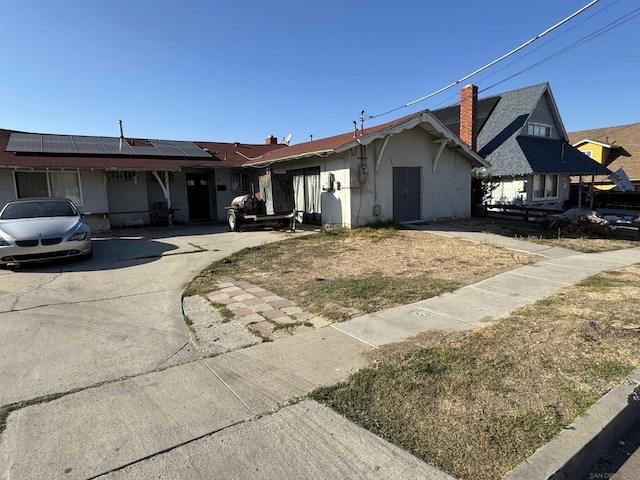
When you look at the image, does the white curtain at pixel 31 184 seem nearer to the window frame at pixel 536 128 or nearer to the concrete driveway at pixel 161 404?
the concrete driveway at pixel 161 404

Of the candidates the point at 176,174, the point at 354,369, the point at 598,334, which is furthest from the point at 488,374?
the point at 176,174

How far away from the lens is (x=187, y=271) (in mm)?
8008

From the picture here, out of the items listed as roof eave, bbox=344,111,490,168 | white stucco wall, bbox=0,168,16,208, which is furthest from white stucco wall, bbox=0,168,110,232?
roof eave, bbox=344,111,490,168

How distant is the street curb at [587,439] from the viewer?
2.28 m

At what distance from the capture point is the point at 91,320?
201 inches

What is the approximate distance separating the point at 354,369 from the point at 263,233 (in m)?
10.7

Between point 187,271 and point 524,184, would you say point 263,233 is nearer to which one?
point 187,271

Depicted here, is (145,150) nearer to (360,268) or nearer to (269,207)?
(269,207)

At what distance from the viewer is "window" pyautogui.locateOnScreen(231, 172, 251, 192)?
18984 mm

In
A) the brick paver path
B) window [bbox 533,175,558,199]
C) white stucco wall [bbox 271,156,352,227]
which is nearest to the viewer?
the brick paver path

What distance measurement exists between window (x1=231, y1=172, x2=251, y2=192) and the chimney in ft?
36.6

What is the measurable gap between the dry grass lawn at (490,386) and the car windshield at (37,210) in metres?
9.21

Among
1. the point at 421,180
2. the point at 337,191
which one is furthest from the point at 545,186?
the point at 337,191

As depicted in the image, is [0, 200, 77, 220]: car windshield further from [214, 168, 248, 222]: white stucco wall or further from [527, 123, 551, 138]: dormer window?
[527, 123, 551, 138]: dormer window
